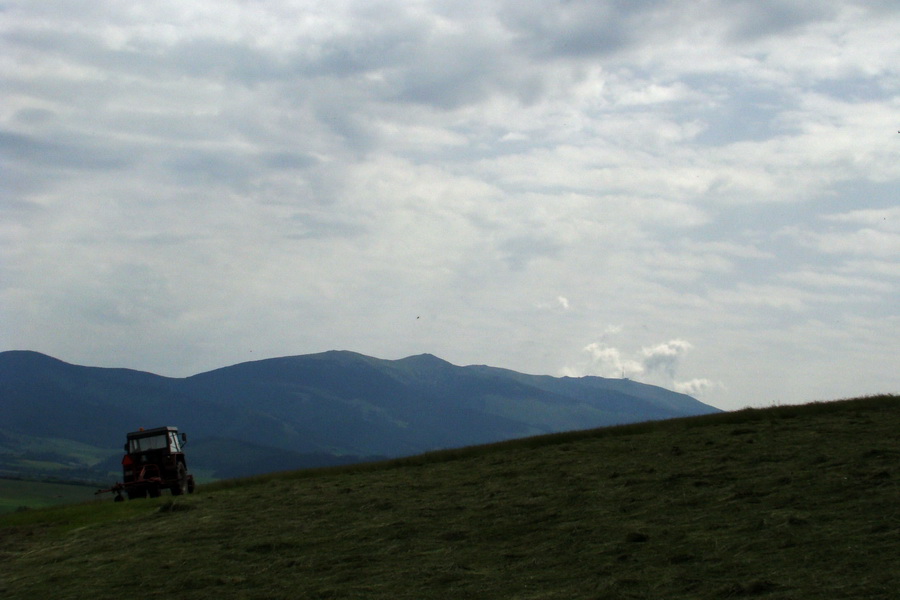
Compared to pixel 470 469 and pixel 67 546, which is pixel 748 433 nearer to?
pixel 470 469

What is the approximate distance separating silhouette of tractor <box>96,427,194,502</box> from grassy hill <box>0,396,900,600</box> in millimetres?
3976

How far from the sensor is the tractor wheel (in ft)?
129

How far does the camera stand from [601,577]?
15781 mm

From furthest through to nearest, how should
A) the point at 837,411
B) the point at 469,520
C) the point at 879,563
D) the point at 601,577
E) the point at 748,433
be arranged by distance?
the point at 837,411 < the point at 748,433 < the point at 469,520 < the point at 601,577 < the point at 879,563

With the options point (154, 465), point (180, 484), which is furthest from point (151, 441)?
point (180, 484)

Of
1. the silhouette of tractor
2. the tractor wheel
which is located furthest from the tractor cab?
the tractor wheel

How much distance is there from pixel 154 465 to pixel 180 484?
170cm

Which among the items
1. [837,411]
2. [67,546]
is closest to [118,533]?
[67,546]

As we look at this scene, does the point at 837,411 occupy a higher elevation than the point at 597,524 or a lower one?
higher

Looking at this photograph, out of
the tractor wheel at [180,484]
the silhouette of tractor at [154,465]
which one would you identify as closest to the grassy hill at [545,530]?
the silhouette of tractor at [154,465]

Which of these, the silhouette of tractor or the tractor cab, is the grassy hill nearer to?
the silhouette of tractor

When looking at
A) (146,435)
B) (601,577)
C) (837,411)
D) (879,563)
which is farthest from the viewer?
(146,435)

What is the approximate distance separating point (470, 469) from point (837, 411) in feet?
50.7

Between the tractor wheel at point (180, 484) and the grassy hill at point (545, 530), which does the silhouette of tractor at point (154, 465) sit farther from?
the grassy hill at point (545, 530)
